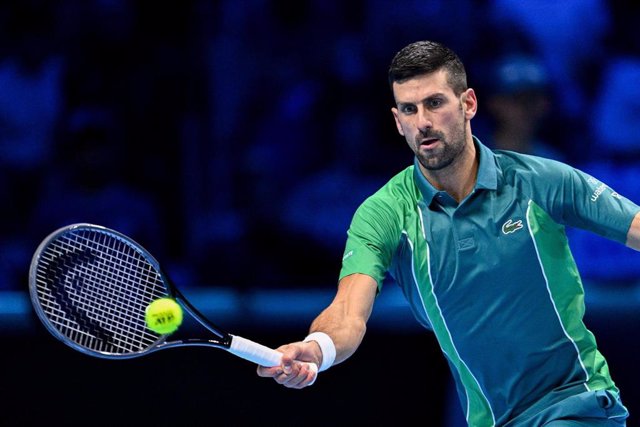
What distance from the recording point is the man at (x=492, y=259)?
4.02 meters

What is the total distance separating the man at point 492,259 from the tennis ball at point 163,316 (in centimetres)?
60

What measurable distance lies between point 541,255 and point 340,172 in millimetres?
3231

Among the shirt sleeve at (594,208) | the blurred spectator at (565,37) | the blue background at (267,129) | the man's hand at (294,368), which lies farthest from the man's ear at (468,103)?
the blurred spectator at (565,37)

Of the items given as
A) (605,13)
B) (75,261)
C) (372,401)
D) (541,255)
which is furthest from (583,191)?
(605,13)

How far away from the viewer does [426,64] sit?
13.3 ft

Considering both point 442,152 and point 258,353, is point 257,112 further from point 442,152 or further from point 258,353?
point 258,353

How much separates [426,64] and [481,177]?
49 cm

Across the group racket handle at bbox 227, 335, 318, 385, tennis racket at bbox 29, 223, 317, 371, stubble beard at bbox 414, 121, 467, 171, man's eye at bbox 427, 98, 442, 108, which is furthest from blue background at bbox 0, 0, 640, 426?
racket handle at bbox 227, 335, 318, 385

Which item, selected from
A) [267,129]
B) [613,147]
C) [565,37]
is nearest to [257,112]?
[267,129]

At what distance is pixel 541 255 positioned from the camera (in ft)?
13.3

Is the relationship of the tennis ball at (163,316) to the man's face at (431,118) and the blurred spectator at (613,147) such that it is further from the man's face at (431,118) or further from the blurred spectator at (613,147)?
the blurred spectator at (613,147)

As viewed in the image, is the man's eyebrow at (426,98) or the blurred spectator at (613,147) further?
the blurred spectator at (613,147)

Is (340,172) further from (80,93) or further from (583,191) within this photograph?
(583,191)

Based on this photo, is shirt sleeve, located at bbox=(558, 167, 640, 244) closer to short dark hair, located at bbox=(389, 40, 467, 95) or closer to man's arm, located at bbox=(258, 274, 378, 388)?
short dark hair, located at bbox=(389, 40, 467, 95)
